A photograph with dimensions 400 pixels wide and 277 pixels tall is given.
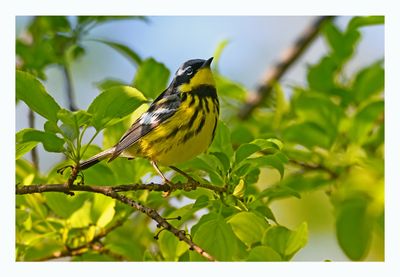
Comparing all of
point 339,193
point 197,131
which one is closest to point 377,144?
point 339,193

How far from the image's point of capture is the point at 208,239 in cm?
133

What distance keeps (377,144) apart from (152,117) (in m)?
0.72

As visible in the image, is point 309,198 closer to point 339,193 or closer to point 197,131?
point 339,193

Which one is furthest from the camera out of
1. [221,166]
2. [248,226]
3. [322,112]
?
[322,112]

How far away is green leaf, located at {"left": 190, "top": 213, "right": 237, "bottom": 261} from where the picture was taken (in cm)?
133

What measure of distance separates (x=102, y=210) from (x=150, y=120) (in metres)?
0.24

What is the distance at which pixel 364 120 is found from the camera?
75.2 inches

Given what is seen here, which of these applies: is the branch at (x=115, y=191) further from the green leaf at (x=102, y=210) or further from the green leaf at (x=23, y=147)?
the green leaf at (x=102, y=210)

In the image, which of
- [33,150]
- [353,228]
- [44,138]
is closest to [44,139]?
[44,138]

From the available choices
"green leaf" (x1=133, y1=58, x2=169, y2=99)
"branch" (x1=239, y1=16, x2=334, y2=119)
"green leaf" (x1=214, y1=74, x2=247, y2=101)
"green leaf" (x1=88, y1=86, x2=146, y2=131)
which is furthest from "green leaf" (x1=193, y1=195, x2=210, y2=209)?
"branch" (x1=239, y1=16, x2=334, y2=119)

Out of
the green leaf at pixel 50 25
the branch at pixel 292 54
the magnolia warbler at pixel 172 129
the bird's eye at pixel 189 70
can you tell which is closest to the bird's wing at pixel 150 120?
the magnolia warbler at pixel 172 129

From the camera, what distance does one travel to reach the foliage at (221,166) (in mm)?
1313

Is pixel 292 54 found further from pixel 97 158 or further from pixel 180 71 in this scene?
pixel 97 158

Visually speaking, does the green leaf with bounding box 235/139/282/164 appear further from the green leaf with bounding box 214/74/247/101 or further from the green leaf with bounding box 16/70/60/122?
the green leaf with bounding box 214/74/247/101
